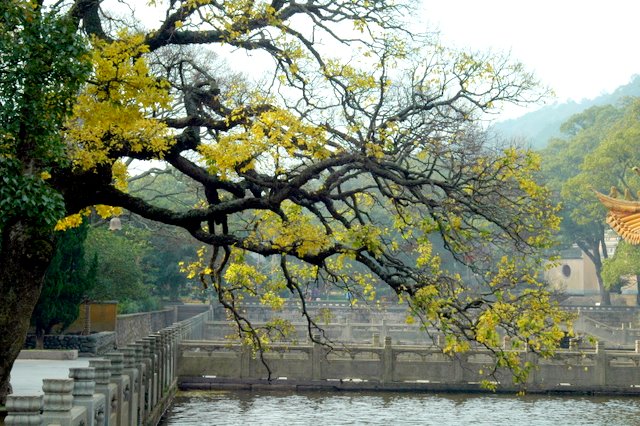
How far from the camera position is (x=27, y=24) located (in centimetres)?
1218

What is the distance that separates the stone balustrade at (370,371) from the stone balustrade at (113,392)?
138cm

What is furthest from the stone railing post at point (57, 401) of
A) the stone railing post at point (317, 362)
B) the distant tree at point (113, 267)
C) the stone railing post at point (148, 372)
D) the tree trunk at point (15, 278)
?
the distant tree at point (113, 267)

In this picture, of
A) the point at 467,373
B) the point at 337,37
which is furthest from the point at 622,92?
the point at 337,37

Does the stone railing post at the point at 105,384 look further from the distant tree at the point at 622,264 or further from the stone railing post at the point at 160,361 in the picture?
the distant tree at the point at 622,264

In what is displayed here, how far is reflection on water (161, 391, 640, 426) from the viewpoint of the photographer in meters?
24.0

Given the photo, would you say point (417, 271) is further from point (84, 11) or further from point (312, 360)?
point (312, 360)

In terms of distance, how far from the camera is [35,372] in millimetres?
22625

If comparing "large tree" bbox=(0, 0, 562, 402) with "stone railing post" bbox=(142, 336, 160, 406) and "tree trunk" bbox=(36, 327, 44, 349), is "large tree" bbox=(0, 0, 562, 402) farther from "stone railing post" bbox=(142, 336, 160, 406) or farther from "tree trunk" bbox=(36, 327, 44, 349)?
"tree trunk" bbox=(36, 327, 44, 349)

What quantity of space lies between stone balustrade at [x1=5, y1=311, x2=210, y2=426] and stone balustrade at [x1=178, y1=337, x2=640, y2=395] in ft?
4.54

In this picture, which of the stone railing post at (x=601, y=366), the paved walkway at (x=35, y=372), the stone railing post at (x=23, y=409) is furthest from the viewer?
the stone railing post at (x=601, y=366)

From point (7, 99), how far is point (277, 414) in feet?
46.6

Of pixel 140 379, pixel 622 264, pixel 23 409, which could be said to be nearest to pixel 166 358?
pixel 140 379

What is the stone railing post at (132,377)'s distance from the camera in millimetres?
15688

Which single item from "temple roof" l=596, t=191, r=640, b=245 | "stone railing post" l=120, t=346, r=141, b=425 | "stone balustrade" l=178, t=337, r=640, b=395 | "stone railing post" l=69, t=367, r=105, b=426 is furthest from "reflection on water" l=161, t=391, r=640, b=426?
"stone railing post" l=69, t=367, r=105, b=426
